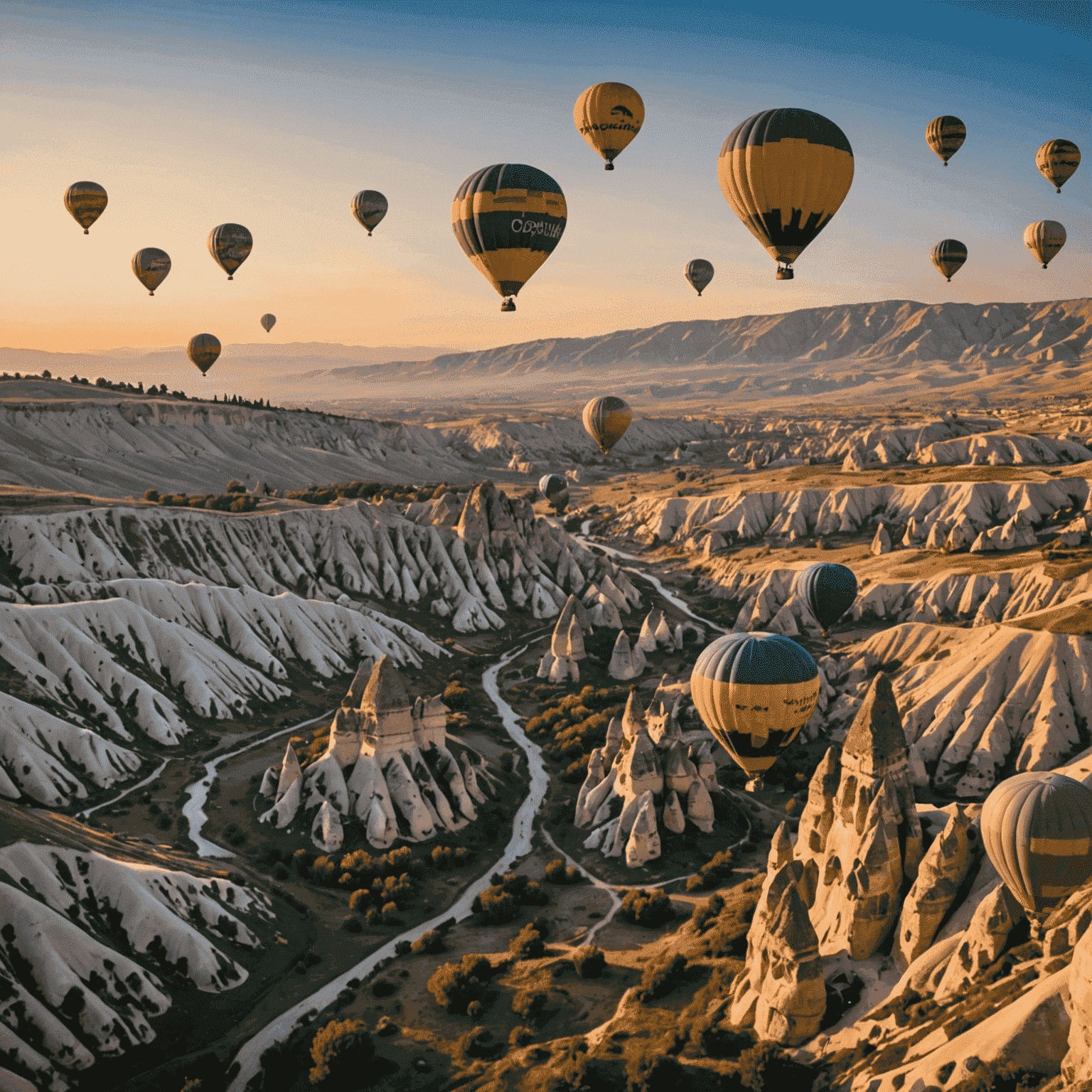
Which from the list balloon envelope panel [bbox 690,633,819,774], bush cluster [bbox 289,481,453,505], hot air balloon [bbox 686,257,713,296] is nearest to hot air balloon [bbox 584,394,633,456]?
hot air balloon [bbox 686,257,713,296]

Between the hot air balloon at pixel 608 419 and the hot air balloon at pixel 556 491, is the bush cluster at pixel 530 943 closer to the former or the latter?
the hot air balloon at pixel 608 419

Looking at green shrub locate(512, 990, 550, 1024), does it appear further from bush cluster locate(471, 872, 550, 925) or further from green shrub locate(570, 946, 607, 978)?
bush cluster locate(471, 872, 550, 925)

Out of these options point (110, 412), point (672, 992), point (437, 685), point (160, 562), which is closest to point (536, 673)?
point (437, 685)

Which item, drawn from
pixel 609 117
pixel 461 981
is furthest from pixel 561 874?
pixel 609 117

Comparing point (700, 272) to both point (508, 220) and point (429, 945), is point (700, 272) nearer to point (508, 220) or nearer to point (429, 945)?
point (508, 220)

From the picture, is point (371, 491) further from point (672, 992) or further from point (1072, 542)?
point (672, 992)
